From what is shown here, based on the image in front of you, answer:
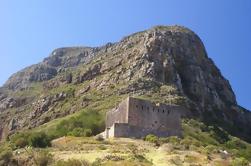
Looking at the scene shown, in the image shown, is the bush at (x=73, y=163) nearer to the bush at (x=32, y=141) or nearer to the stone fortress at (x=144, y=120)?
the bush at (x=32, y=141)

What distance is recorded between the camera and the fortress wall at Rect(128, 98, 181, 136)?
9386 centimetres

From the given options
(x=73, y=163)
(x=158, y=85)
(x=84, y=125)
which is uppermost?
(x=158, y=85)

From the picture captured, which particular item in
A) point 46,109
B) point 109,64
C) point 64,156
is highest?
point 109,64

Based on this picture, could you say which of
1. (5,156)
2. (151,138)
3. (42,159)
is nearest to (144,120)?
(151,138)

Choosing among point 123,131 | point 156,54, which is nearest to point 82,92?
point 156,54

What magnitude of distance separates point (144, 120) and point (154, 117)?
231 centimetres

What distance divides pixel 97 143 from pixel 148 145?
7.00 m

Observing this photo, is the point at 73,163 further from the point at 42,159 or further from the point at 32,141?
the point at 32,141

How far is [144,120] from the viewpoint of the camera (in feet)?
311

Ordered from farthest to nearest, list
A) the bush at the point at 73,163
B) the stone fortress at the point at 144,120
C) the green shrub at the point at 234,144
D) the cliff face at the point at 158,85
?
1. the cliff face at the point at 158,85
2. the green shrub at the point at 234,144
3. the stone fortress at the point at 144,120
4. the bush at the point at 73,163

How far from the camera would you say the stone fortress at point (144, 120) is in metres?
89.3

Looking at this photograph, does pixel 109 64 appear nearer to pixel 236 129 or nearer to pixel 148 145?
pixel 236 129

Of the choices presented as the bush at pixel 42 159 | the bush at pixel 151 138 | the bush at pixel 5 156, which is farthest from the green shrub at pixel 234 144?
the bush at pixel 42 159

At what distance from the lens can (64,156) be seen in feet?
224
